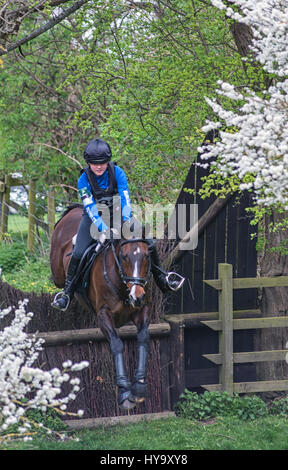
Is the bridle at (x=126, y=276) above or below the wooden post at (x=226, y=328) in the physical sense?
above

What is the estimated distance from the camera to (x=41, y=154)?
16.0 meters

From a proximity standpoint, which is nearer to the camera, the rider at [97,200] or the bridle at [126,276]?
the bridle at [126,276]

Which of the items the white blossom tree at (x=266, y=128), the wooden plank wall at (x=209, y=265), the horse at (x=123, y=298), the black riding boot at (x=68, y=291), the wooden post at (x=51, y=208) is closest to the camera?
the white blossom tree at (x=266, y=128)

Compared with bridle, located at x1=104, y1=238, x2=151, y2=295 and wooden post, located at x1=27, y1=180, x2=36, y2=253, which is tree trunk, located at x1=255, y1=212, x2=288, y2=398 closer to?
bridle, located at x1=104, y1=238, x2=151, y2=295

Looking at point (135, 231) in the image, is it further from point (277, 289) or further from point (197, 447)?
point (277, 289)

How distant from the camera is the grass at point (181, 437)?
6852 millimetres

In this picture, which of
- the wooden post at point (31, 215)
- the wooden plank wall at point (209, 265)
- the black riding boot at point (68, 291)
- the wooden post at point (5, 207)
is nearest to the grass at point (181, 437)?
the wooden plank wall at point (209, 265)

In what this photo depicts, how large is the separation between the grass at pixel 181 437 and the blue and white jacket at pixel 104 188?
221 cm

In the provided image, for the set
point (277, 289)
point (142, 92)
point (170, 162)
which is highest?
point (142, 92)

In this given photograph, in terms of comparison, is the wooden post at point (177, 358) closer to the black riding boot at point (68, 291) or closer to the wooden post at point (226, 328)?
the wooden post at point (226, 328)

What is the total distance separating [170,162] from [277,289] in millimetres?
2802

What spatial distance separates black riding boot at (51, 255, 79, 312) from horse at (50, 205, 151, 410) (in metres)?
0.20

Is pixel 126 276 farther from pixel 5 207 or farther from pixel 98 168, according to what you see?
pixel 5 207
